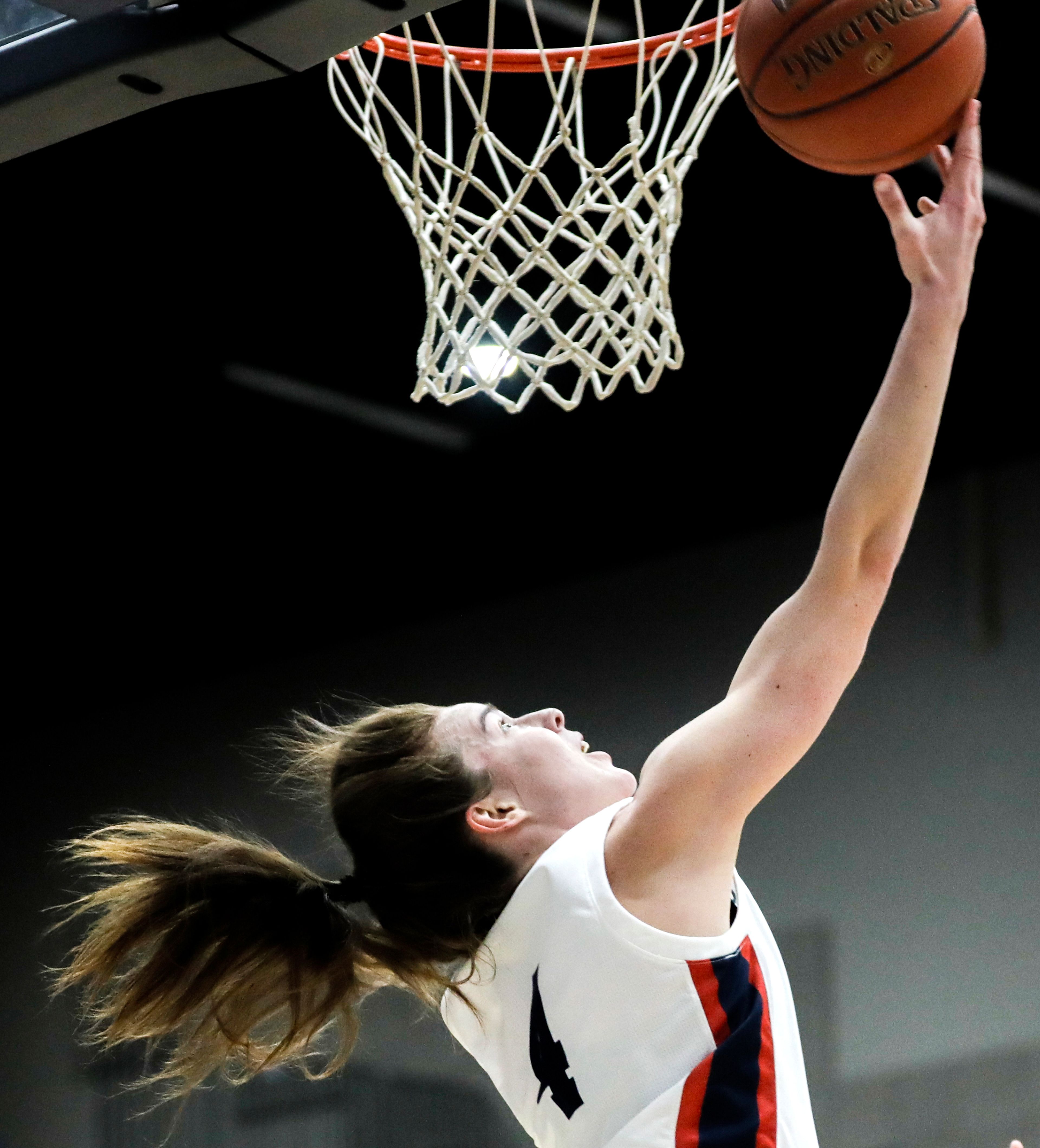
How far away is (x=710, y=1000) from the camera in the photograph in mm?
1426

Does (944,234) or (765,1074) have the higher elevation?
(944,234)

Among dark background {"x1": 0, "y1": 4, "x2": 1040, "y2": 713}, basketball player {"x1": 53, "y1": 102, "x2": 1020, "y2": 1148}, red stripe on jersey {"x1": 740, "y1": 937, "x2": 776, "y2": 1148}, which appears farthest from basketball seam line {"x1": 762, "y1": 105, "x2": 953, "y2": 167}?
dark background {"x1": 0, "y1": 4, "x2": 1040, "y2": 713}

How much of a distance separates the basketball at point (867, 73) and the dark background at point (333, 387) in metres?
1.97

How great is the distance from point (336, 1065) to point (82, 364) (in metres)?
3.55

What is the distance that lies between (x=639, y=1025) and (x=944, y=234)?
727 mm

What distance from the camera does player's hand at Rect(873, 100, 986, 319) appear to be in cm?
137

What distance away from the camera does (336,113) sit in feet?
Result: 12.8

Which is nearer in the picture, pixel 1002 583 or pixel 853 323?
pixel 1002 583

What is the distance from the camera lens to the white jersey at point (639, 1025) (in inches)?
55.6

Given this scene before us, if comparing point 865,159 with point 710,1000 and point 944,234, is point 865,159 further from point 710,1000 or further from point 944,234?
point 710,1000

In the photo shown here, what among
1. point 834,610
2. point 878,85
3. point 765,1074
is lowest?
point 765,1074

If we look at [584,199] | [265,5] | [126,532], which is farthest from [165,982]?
[126,532]

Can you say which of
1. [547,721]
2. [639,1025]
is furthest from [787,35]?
[639,1025]

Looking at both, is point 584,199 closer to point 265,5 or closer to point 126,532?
point 265,5
